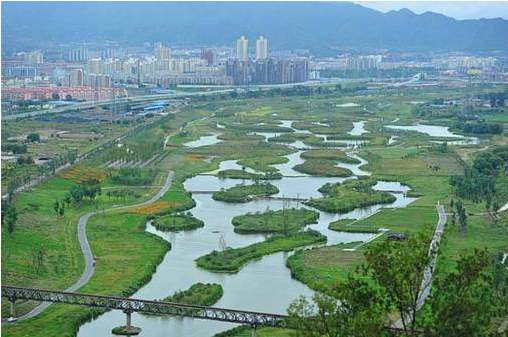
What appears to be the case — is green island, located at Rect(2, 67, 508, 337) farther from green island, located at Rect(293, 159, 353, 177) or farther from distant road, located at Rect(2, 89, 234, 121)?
distant road, located at Rect(2, 89, 234, 121)

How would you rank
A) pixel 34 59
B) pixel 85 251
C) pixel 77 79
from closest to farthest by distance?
pixel 85 251 < pixel 77 79 < pixel 34 59

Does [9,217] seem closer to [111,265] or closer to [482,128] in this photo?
[111,265]

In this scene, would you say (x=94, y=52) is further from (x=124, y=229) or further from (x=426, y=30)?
(x=124, y=229)

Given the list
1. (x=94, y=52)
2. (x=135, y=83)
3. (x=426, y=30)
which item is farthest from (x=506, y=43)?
(x=135, y=83)

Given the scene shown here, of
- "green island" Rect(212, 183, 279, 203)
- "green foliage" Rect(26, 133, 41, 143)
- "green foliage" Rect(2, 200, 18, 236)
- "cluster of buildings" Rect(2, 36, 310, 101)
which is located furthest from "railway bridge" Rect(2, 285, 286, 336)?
"cluster of buildings" Rect(2, 36, 310, 101)

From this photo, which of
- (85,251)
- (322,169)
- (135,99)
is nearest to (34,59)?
(135,99)

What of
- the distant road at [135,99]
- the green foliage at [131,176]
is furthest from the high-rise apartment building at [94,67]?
the green foliage at [131,176]
